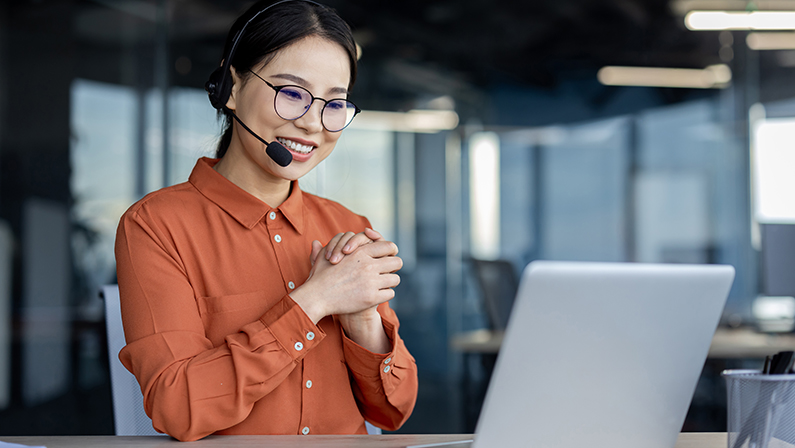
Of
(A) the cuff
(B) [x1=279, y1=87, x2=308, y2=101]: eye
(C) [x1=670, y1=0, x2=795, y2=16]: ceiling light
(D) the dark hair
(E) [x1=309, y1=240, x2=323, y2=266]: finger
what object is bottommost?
(A) the cuff

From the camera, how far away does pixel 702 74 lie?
5242mm

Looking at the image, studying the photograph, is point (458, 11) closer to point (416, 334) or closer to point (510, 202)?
point (510, 202)

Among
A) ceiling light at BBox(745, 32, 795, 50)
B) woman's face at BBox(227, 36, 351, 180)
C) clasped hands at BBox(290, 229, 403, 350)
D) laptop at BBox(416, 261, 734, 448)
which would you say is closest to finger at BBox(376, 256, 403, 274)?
clasped hands at BBox(290, 229, 403, 350)

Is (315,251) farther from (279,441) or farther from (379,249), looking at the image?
(279,441)

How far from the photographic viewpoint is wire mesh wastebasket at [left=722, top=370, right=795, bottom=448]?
0.83m

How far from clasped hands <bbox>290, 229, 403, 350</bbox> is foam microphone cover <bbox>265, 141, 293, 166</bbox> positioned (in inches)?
7.2

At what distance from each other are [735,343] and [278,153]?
8.74 feet

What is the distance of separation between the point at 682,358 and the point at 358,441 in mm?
515

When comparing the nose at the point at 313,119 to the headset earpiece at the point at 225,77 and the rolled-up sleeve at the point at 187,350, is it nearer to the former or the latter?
the headset earpiece at the point at 225,77

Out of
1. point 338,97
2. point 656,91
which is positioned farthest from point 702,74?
point 338,97

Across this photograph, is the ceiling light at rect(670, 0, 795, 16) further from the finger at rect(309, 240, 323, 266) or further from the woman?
the finger at rect(309, 240, 323, 266)

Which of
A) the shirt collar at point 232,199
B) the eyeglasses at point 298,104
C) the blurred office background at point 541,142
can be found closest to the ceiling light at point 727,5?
the blurred office background at point 541,142

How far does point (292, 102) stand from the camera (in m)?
1.18

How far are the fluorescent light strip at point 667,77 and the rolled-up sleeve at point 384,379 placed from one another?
4521 mm
